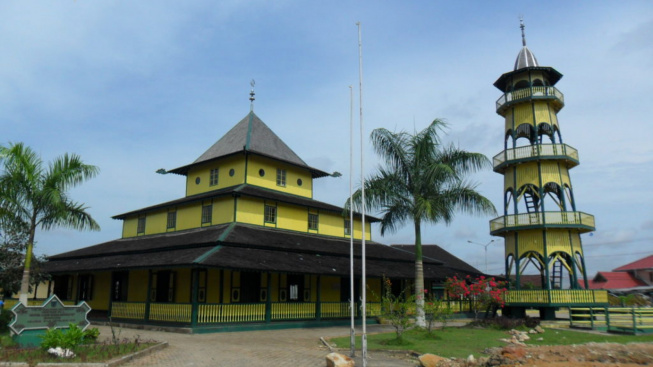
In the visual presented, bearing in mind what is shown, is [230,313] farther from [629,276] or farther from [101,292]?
[629,276]

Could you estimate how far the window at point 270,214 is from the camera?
26906 millimetres

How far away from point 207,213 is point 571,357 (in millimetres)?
20461

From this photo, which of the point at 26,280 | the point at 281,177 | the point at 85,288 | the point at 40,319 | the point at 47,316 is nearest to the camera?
the point at 40,319

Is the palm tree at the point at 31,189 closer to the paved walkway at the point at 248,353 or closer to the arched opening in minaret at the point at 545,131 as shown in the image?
the paved walkway at the point at 248,353

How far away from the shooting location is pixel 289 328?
2212cm

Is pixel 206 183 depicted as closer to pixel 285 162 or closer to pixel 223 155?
pixel 223 155

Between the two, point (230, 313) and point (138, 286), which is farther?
point (138, 286)

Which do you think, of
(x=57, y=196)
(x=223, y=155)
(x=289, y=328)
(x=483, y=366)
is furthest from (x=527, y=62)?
(x=57, y=196)

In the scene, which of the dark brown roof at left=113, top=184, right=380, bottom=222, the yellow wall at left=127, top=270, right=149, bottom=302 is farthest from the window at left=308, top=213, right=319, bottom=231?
the yellow wall at left=127, top=270, right=149, bottom=302

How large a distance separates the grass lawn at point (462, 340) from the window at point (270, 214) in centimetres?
1085

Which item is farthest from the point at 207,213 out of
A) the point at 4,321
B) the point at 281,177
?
the point at 4,321

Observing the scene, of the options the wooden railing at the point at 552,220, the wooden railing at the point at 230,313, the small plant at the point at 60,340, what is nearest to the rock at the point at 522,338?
the wooden railing at the point at 552,220

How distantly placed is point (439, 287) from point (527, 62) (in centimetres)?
1572

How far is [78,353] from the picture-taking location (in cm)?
1176
